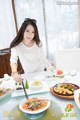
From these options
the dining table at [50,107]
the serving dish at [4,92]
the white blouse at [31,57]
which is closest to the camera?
the dining table at [50,107]

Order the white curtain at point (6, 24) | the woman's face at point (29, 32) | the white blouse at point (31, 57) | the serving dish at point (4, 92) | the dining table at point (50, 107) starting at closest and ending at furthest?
the dining table at point (50, 107) < the serving dish at point (4, 92) < the woman's face at point (29, 32) < the white blouse at point (31, 57) < the white curtain at point (6, 24)

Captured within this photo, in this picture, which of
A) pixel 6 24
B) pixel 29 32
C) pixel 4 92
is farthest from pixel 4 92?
pixel 6 24

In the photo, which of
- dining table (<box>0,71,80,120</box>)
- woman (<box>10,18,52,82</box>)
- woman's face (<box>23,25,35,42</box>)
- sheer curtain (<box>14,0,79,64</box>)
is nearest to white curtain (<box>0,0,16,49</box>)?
sheer curtain (<box>14,0,79,64</box>)

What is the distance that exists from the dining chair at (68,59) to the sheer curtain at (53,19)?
5.14ft

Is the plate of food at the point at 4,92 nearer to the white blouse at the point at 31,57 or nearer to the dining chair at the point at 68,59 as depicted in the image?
the white blouse at the point at 31,57

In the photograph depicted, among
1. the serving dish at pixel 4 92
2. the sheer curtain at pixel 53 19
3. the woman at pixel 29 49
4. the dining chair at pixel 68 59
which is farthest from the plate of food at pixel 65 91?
the sheer curtain at pixel 53 19

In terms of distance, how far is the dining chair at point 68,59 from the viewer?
80.4 inches

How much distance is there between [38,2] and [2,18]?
819 mm

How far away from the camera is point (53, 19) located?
11.4 ft

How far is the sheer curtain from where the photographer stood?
339cm

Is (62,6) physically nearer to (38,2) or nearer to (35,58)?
(38,2)

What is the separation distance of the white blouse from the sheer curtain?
159 cm

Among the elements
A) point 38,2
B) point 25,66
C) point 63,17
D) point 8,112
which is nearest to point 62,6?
point 63,17

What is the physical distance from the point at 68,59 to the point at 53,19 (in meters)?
1.64
